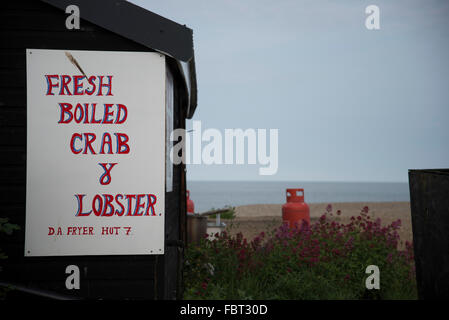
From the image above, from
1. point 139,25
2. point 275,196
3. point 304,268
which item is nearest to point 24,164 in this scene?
point 139,25

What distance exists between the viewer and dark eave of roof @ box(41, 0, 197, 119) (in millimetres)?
3525

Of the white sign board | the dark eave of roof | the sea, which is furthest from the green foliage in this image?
the sea

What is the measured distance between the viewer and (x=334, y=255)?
595 centimetres

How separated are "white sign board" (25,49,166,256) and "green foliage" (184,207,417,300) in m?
2.04

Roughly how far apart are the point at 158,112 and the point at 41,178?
1.32 metres

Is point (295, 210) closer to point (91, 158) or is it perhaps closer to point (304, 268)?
point (304, 268)

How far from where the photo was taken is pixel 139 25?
140 inches

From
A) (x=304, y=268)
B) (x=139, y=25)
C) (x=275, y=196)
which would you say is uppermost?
(x=139, y=25)

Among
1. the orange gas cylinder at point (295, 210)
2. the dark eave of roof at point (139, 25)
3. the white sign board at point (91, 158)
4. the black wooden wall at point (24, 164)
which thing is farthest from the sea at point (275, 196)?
the dark eave of roof at point (139, 25)

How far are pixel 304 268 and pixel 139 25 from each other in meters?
4.30

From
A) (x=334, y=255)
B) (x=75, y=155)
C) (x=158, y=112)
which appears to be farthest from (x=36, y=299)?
(x=334, y=255)

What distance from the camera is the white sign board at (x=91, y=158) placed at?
3512mm

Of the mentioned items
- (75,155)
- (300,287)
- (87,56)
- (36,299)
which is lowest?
(300,287)
